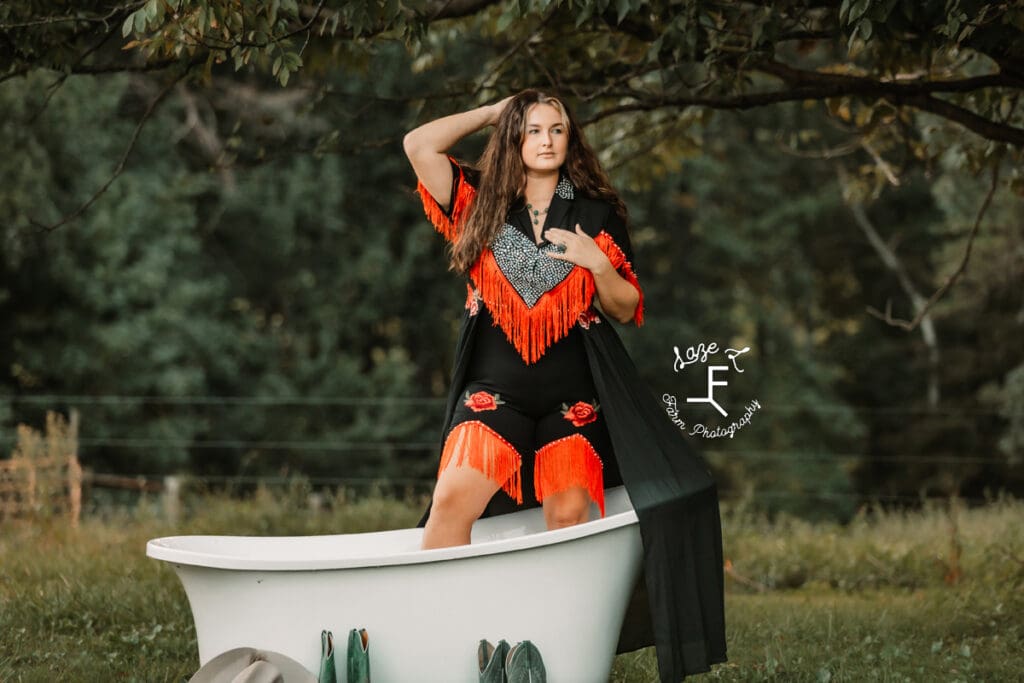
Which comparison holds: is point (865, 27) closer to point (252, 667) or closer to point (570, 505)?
point (570, 505)

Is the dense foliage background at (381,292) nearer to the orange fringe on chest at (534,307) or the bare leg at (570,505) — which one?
the orange fringe on chest at (534,307)

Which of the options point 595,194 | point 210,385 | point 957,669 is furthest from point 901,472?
point 595,194

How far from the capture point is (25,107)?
45.1 ft

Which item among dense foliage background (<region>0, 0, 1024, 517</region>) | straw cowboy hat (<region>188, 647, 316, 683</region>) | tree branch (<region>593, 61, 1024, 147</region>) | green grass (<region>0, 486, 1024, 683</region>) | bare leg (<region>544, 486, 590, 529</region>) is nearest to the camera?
straw cowboy hat (<region>188, 647, 316, 683</region>)

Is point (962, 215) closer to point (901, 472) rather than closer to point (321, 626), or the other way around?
point (901, 472)

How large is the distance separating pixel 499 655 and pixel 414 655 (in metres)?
0.24

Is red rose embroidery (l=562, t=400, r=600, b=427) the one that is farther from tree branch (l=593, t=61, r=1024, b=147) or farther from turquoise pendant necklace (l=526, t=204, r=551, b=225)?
tree branch (l=593, t=61, r=1024, b=147)

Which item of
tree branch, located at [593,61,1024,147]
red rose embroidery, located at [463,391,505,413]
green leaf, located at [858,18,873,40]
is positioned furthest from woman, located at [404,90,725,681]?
tree branch, located at [593,61,1024,147]

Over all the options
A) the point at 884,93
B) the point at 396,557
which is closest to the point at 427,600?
the point at 396,557

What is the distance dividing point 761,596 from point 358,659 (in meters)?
3.75

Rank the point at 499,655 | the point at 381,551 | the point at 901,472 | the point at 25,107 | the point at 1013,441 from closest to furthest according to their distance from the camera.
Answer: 1. the point at 499,655
2. the point at 381,551
3. the point at 25,107
4. the point at 1013,441
5. the point at 901,472

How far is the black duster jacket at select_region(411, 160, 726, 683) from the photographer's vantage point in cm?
342

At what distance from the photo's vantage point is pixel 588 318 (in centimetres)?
369

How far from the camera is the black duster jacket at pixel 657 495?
3.42m
